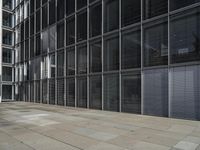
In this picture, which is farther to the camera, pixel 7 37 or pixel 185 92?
pixel 7 37

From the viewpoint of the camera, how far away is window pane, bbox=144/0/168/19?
43.6ft

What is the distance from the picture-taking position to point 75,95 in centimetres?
1984

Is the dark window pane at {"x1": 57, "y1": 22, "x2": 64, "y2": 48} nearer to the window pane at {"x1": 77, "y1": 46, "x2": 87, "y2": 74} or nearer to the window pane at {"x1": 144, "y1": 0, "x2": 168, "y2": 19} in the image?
the window pane at {"x1": 77, "y1": 46, "x2": 87, "y2": 74}

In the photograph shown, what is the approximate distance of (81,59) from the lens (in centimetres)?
1958

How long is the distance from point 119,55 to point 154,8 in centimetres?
437

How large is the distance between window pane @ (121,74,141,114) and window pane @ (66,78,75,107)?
262 inches

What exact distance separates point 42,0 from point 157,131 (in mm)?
23830

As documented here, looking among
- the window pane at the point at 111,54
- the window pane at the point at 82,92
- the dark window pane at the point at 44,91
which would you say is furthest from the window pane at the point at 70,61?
the dark window pane at the point at 44,91

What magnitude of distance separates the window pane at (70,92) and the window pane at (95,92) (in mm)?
2808

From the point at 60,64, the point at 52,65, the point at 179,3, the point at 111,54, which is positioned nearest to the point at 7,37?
the point at 52,65

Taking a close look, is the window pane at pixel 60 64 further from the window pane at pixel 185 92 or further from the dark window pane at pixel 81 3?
the window pane at pixel 185 92

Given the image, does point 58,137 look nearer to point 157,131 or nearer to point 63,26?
point 157,131

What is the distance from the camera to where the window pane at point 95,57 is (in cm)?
1756

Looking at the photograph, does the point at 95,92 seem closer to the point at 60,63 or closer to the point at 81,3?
the point at 60,63
